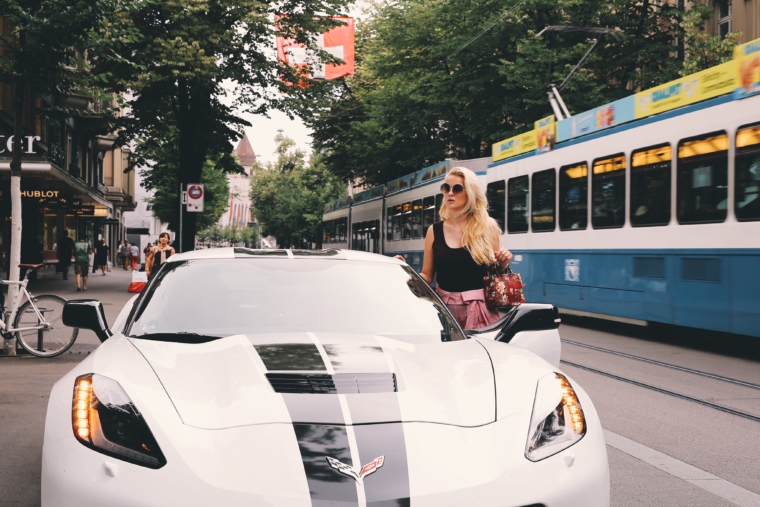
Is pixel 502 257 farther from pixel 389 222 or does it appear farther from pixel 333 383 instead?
pixel 389 222

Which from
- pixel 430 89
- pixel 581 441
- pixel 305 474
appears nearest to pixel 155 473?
pixel 305 474

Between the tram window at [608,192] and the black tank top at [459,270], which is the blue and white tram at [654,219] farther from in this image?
the black tank top at [459,270]

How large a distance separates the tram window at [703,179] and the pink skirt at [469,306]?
6.49 meters

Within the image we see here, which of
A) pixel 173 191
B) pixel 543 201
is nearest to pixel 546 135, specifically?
pixel 543 201

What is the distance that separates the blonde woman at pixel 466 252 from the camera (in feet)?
16.8

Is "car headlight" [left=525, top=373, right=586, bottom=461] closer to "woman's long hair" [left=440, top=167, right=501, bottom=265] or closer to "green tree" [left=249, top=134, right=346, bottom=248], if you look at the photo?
"woman's long hair" [left=440, top=167, right=501, bottom=265]

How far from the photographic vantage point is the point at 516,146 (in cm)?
1691

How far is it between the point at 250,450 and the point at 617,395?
573 cm

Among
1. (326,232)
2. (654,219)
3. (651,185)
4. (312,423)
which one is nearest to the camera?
(312,423)

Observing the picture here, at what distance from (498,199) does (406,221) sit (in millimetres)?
6411

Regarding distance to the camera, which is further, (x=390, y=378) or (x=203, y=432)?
(x=390, y=378)

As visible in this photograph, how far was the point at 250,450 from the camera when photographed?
2609 millimetres

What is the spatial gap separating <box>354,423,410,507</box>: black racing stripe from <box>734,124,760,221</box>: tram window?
8.46 metres

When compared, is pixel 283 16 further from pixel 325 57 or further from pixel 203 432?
pixel 203 432
